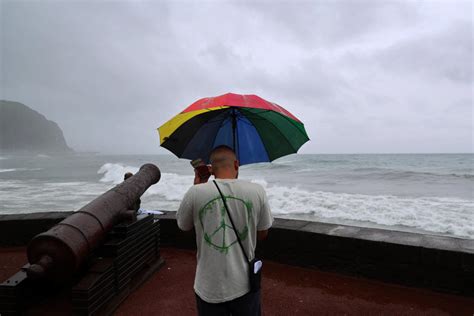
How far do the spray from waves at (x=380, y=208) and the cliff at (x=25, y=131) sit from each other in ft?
412

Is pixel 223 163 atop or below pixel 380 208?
atop

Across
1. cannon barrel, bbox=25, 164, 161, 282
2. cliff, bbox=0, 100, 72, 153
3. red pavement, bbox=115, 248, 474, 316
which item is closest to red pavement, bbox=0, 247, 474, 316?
red pavement, bbox=115, 248, 474, 316

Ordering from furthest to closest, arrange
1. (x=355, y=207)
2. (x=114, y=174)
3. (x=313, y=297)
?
(x=114, y=174) → (x=355, y=207) → (x=313, y=297)

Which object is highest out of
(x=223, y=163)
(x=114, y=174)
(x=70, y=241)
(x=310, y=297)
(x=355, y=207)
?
(x=223, y=163)

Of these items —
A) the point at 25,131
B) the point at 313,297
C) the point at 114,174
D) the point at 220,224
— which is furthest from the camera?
the point at 25,131

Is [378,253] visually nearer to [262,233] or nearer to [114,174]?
[262,233]

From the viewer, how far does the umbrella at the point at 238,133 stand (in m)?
2.37

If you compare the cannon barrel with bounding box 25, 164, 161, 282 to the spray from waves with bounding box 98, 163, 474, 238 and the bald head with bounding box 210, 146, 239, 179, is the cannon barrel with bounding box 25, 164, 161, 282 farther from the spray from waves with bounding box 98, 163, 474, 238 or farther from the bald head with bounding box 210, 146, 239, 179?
the spray from waves with bounding box 98, 163, 474, 238

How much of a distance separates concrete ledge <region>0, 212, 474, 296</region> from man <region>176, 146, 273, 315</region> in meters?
2.40

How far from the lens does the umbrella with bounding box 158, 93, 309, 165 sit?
2367 mm

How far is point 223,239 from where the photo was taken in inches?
62.9

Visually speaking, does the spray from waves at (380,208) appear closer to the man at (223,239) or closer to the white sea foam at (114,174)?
the man at (223,239)

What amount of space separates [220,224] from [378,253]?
2.70m

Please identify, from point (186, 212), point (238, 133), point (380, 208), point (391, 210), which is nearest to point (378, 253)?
point (238, 133)
